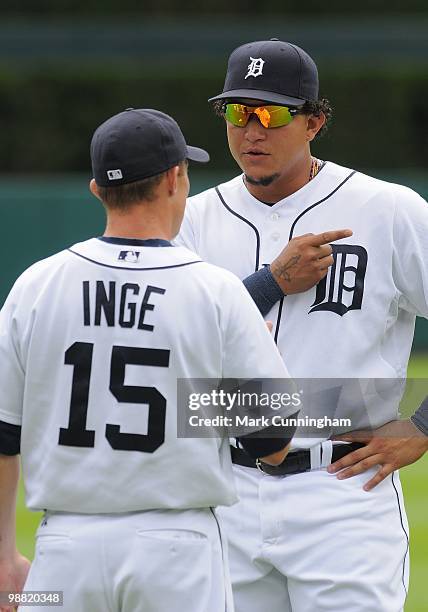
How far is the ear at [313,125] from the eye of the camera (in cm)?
414

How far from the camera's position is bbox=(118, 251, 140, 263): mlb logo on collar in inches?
126

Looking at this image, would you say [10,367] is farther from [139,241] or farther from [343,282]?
[343,282]

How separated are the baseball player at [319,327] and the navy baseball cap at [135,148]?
2.34ft

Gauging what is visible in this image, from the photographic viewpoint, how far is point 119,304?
124 inches

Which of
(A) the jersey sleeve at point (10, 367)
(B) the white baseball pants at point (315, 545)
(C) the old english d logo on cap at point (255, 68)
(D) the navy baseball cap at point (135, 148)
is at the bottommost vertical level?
(B) the white baseball pants at point (315, 545)

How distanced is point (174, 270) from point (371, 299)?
0.93 meters

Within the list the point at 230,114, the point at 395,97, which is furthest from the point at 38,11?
the point at 230,114

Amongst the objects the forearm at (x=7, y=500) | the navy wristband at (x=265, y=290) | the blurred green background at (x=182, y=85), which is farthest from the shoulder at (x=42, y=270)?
the blurred green background at (x=182, y=85)

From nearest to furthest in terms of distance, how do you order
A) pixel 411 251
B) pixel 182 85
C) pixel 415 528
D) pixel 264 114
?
pixel 411 251 → pixel 264 114 → pixel 415 528 → pixel 182 85

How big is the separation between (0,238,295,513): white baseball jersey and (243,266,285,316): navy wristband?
0.70m

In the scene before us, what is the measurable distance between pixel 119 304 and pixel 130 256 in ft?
0.44

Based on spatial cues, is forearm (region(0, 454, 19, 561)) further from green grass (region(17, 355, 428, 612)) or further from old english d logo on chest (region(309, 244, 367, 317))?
green grass (region(17, 355, 428, 612))

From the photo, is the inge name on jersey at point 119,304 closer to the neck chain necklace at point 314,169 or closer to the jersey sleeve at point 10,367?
the jersey sleeve at point 10,367

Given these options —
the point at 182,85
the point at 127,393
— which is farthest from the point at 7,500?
the point at 182,85
